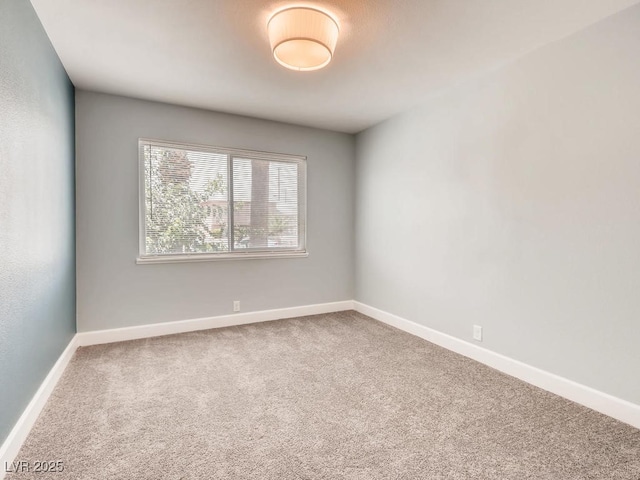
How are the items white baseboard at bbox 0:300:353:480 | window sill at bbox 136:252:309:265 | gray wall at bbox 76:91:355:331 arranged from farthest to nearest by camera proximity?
window sill at bbox 136:252:309:265, gray wall at bbox 76:91:355:331, white baseboard at bbox 0:300:353:480

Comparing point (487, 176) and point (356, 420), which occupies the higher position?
point (487, 176)

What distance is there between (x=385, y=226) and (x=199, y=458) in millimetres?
3065

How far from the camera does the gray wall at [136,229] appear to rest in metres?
3.25

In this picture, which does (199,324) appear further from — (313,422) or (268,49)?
(268,49)

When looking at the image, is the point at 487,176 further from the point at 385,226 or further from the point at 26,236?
the point at 26,236

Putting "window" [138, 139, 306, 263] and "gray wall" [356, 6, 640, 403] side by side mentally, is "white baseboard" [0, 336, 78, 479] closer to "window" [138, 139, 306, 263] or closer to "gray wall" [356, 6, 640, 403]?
"window" [138, 139, 306, 263]

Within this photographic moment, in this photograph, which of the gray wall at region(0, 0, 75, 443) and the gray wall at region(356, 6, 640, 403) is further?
the gray wall at region(356, 6, 640, 403)

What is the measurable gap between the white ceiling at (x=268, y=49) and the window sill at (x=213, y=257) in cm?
162

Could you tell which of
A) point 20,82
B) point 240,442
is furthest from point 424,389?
point 20,82

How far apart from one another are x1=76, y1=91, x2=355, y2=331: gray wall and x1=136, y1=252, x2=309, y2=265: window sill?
0.06 m

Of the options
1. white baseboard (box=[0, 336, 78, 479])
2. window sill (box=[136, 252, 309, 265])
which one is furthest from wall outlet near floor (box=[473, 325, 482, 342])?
white baseboard (box=[0, 336, 78, 479])

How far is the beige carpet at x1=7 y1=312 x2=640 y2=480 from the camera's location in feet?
5.28

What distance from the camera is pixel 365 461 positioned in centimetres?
164

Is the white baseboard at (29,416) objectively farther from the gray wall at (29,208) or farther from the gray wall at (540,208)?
the gray wall at (540,208)
